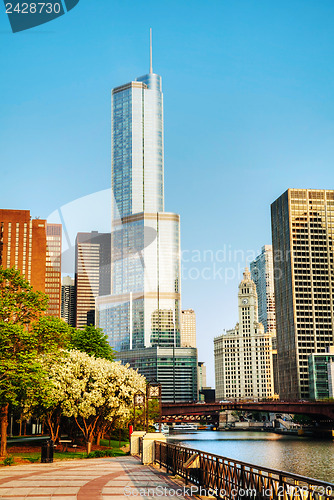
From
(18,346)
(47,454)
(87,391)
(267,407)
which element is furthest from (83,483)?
(267,407)

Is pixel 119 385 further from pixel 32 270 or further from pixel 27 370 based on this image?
pixel 32 270

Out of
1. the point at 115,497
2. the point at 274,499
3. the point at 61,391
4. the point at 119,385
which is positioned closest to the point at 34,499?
the point at 115,497

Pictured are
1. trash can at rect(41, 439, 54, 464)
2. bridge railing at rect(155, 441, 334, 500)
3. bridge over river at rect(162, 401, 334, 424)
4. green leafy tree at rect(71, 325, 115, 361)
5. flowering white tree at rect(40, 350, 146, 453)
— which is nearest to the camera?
bridge railing at rect(155, 441, 334, 500)

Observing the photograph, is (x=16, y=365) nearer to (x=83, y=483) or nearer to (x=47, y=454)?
(x=47, y=454)

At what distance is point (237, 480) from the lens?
17.8 metres

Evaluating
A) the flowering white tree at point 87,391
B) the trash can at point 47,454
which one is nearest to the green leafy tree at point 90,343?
the flowering white tree at point 87,391

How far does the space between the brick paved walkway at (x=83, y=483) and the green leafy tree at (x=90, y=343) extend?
4145 centimetres

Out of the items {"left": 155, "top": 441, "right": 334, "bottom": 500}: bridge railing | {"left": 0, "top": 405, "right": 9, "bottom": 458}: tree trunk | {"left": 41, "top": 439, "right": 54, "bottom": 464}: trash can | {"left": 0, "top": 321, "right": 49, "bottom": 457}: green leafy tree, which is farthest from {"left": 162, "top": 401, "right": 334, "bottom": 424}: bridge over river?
{"left": 155, "top": 441, "right": 334, "bottom": 500}: bridge railing

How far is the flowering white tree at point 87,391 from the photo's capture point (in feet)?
174

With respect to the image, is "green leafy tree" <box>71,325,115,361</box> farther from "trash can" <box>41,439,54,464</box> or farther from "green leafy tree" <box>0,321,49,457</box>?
"trash can" <box>41,439,54,464</box>

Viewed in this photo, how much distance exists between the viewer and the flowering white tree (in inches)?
2090

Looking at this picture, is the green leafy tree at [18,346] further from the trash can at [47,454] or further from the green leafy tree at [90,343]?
the green leafy tree at [90,343]

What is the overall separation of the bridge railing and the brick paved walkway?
3.19 feet

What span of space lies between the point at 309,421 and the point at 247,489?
7258 inches
